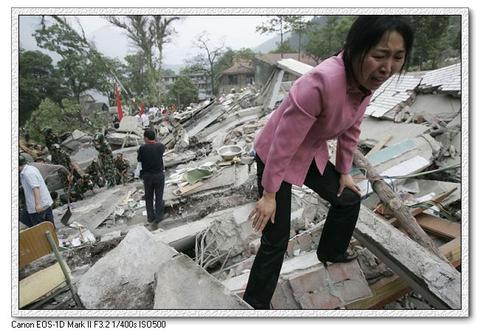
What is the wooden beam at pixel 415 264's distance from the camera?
5.82 ft

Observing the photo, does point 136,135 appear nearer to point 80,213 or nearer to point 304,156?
point 80,213

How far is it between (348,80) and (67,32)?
304cm

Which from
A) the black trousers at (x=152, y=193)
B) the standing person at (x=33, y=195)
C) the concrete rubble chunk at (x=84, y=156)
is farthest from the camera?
the concrete rubble chunk at (x=84, y=156)

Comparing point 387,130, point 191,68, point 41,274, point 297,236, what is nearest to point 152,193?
point 41,274

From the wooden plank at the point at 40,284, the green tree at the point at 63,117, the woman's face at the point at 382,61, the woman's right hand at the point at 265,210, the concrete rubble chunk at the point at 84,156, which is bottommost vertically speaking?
the wooden plank at the point at 40,284

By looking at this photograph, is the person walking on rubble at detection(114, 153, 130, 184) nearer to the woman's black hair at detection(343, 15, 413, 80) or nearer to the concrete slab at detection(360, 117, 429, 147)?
the concrete slab at detection(360, 117, 429, 147)

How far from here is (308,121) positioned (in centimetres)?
131

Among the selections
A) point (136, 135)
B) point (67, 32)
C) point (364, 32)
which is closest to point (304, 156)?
point (364, 32)

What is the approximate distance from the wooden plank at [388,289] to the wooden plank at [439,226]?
0.86 feet

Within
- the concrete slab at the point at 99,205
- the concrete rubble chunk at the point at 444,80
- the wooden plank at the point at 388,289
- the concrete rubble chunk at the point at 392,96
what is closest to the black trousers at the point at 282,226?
the wooden plank at the point at 388,289

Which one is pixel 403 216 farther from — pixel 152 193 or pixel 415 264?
pixel 152 193

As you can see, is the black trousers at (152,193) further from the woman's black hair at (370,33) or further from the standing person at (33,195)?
the woman's black hair at (370,33)

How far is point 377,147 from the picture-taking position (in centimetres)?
502

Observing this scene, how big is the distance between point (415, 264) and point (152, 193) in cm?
382
